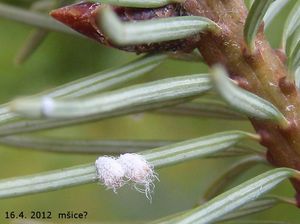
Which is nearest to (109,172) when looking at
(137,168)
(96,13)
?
(137,168)

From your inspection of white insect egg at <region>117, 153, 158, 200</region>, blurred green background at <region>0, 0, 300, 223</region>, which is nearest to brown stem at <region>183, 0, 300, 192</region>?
white insect egg at <region>117, 153, 158, 200</region>

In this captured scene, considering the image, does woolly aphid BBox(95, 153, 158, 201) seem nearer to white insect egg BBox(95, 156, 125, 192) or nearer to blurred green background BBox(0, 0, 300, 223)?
white insect egg BBox(95, 156, 125, 192)

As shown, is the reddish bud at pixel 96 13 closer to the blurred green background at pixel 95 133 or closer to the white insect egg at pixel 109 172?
the white insect egg at pixel 109 172

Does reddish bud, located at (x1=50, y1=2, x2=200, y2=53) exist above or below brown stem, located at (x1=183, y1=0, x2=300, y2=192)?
above

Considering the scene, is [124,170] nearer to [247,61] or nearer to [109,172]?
[109,172]

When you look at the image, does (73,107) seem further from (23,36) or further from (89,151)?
(23,36)

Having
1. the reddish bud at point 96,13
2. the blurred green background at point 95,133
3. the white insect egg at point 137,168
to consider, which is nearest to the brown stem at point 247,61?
the reddish bud at point 96,13

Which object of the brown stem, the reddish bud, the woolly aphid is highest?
the reddish bud
